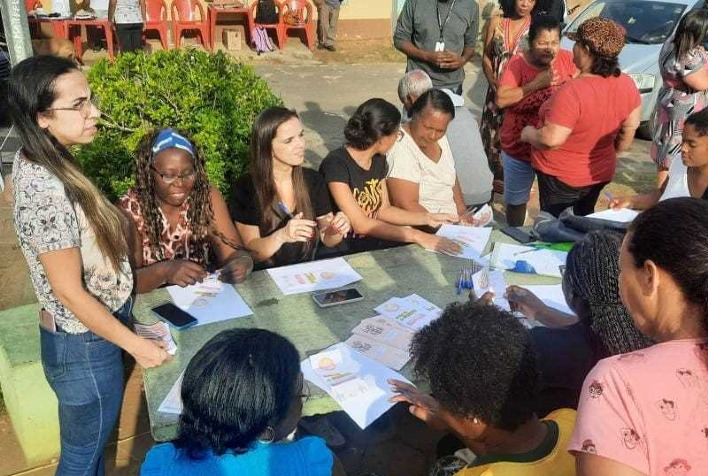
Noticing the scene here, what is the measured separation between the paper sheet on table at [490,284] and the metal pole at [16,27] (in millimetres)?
2886

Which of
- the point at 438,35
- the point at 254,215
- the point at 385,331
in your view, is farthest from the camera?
the point at 438,35

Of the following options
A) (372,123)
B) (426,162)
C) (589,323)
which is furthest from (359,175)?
(589,323)

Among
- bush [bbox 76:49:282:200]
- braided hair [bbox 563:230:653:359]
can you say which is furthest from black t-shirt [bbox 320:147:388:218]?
braided hair [bbox 563:230:653:359]

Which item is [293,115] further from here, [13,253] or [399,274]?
[13,253]

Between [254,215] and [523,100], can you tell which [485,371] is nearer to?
[254,215]

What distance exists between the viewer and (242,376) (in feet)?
5.31

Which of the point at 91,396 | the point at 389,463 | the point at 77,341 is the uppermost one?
the point at 77,341

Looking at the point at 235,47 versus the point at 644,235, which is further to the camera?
the point at 235,47

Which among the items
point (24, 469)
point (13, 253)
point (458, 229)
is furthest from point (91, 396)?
point (13, 253)

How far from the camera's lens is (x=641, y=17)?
346 inches

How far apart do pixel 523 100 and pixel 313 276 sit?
269cm

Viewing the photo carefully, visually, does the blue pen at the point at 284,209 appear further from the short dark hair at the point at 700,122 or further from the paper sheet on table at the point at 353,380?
the short dark hair at the point at 700,122

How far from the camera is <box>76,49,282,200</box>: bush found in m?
3.95

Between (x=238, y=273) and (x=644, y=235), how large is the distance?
1.98 m
